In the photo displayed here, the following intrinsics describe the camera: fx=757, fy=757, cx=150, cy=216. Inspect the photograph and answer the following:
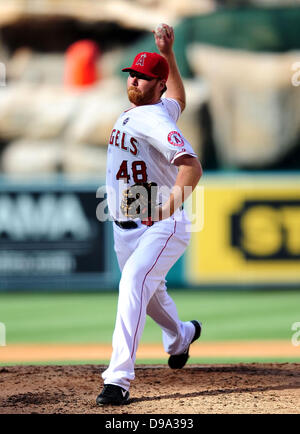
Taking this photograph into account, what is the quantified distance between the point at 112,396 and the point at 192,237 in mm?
6621

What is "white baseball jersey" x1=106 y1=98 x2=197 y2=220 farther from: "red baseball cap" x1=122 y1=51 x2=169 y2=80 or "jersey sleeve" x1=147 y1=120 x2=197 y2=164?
"red baseball cap" x1=122 y1=51 x2=169 y2=80

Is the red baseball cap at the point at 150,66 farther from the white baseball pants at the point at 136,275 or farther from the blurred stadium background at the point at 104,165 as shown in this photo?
the blurred stadium background at the point at 104,165

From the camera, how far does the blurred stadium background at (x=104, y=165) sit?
8.85 metres

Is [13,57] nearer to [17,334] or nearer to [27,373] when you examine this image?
[17,334]

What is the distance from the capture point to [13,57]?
19578mm

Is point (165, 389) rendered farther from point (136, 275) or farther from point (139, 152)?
point (139, 152)

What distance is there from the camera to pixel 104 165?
12867mm

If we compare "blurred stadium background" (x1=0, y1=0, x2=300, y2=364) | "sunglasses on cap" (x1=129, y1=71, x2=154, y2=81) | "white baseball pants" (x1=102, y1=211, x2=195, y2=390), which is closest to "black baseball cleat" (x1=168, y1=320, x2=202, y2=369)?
"white baseball pants" (x1=102, y1=211, x2=195, y2=390)

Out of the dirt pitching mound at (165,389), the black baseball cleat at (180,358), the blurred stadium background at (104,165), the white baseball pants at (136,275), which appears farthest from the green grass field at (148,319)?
the white baseball pants at (136,275)

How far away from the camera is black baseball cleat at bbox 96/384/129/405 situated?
147 inches

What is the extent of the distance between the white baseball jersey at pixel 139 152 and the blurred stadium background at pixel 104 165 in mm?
2273

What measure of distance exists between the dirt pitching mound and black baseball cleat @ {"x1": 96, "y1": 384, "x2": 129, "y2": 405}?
0.04 meters

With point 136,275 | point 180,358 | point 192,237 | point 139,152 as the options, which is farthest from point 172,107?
point 192,237
